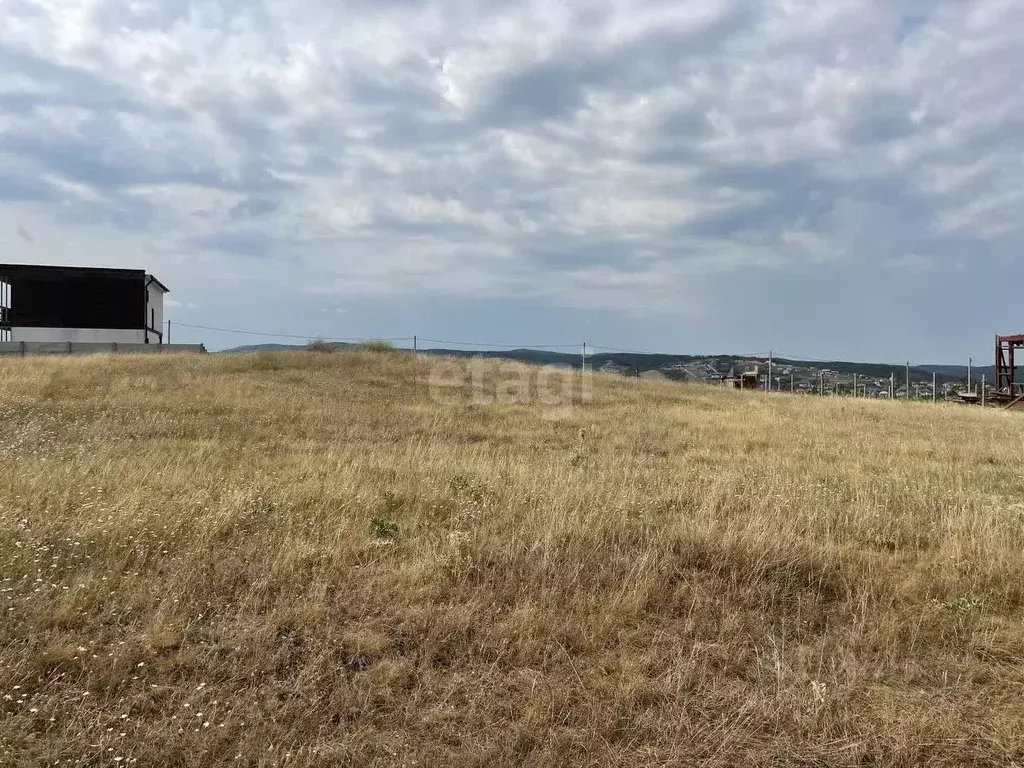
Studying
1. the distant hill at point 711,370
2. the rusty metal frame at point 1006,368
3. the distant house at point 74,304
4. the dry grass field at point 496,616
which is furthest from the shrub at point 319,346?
the rusty metal frame at point 1006,368

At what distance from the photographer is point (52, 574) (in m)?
4.16

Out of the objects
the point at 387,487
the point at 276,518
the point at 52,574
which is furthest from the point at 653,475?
the point at 52,574

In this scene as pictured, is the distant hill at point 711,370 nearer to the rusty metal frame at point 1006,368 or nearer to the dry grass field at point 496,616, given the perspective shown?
the rusty metal frame at point 1006,368

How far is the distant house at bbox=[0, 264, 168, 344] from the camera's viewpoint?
3581 centimetres

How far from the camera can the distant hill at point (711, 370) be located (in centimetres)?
3425

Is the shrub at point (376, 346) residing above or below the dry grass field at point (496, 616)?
above

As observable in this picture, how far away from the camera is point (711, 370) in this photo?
42.3m

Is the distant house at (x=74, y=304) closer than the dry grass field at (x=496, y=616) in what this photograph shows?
No

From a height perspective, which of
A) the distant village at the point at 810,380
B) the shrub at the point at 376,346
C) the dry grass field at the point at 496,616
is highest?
the shrub at the point at 376,346

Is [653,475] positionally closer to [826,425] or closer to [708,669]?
[708,669]

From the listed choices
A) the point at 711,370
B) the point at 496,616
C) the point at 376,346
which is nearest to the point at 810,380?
the point at 711,370

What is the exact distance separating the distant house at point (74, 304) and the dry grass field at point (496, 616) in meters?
32.9

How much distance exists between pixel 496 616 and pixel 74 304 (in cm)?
4162

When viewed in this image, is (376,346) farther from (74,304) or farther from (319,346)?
(74,304)
